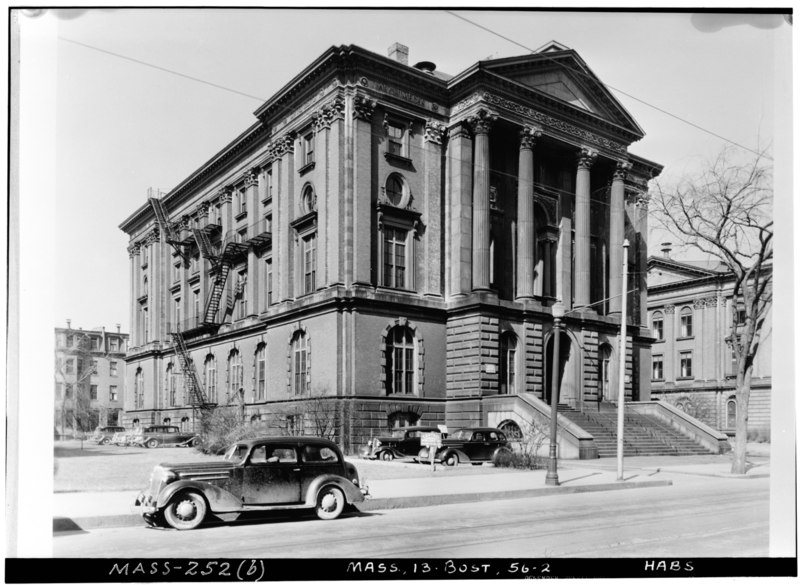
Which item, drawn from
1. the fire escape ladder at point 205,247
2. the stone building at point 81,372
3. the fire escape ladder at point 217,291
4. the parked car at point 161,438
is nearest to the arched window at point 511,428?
the parked car at point 161,438

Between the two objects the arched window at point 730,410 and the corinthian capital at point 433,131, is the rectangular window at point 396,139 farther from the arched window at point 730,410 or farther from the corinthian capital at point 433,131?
the arched window at point 730,410

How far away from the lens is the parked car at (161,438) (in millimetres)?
→ 29997

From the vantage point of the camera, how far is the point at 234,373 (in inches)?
1469

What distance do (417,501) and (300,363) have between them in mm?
16074

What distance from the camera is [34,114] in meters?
13.4

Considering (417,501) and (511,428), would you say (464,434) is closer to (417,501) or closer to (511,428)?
(511,428)

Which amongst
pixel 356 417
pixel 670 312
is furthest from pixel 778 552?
pixel 670 312

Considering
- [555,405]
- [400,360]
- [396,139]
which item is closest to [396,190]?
[396,139]

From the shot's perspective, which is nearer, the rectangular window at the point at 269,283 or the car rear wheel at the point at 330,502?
the car rear wheel at the point at 330,502

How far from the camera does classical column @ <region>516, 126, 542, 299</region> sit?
3484 centimetres

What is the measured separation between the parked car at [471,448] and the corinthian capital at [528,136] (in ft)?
46.2

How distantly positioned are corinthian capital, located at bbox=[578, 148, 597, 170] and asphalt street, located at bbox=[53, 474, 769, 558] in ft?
74.0

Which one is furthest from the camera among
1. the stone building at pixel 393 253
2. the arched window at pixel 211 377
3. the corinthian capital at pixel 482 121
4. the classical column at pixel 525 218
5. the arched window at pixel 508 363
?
the arched window at pixel 211 377

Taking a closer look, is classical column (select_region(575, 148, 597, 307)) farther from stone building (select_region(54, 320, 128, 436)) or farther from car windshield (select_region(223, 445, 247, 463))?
car windshield (select_region(223, 445, 247, 463))
